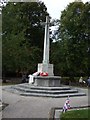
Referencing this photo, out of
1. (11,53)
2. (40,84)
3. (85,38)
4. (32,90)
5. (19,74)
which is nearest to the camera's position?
(32,90)

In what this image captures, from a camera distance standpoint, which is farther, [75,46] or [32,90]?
[75,46]

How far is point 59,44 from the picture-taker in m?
42.7

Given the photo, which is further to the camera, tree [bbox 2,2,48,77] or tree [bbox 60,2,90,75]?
tree [bbox 60,2,90,75]

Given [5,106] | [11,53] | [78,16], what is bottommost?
[5,106]

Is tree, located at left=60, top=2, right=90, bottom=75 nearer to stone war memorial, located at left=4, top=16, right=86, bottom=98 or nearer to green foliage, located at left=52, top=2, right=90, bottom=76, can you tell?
green foliage, located at left=52, top=2, right=90, bottom=76

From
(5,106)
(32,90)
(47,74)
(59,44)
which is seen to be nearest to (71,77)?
(59,44)

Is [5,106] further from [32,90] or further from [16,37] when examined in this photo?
[16,37]

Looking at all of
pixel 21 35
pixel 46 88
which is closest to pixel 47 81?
pixel 46 88

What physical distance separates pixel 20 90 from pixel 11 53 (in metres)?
15.8

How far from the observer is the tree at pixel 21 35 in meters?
37.8

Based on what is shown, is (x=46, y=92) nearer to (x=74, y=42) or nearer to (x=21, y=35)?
(x=21, y=35)

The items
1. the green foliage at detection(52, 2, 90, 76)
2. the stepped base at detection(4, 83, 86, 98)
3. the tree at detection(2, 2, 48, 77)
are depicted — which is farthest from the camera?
the green foliage at detection(52, 2, 90, 76)

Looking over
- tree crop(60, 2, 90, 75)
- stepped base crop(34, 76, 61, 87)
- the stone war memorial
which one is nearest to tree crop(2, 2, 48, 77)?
tree crop(60, 2, 90, 75)

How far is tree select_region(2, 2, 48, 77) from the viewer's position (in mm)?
37781
